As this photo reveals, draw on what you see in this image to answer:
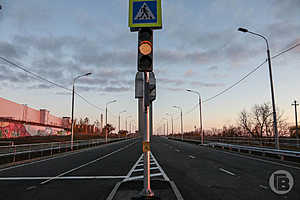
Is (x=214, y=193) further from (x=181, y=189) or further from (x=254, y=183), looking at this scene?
(x=254, y=183)

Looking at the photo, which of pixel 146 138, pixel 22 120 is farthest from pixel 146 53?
pixel 22 120

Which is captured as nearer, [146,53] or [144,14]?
[146,53]

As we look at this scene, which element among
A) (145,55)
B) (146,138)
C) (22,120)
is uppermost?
(22,120)

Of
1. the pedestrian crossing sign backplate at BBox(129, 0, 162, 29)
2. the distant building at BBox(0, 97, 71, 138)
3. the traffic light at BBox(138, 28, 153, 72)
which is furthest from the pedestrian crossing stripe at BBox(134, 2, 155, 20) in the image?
the distant building at BBox(0, 97, 71, 138)

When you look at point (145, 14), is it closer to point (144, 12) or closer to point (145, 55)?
point (144, 12)

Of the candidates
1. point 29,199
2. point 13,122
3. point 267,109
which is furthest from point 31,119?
point 29,199

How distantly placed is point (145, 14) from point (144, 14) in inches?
1.1

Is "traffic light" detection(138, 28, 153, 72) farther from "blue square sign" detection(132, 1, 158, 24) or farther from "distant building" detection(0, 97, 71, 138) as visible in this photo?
"distant building" detection(0, 97, 71, 138)

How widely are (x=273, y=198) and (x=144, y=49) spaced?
546cm

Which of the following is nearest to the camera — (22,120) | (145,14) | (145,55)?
(145,55)

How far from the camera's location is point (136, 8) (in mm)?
6203

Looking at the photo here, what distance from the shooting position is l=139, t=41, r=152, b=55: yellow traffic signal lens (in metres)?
5.65

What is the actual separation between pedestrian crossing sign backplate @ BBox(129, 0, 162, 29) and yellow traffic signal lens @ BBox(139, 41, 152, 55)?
2.00ft

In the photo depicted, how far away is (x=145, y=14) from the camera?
20.1ft
